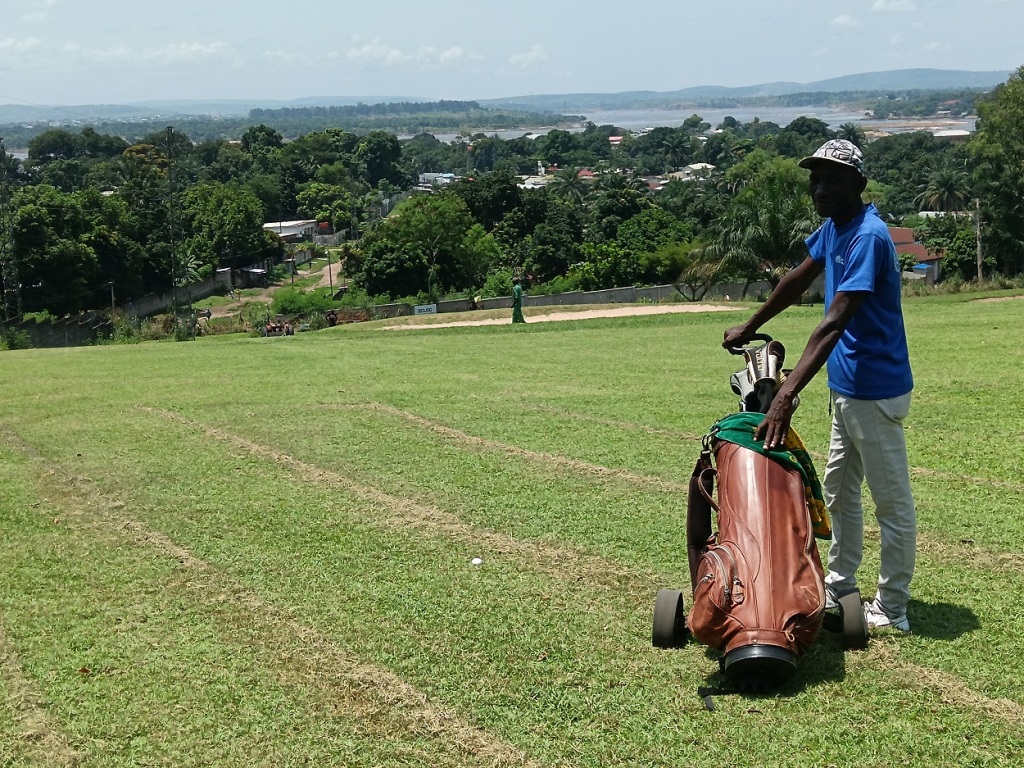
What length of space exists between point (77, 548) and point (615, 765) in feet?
16.2

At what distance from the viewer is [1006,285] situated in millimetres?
31312

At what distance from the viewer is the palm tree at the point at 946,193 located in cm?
10321

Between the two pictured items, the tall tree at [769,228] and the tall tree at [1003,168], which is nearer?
the tall tree at [769,228]

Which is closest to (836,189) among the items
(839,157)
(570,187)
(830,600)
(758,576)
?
(839,157)

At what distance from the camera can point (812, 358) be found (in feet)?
17.1

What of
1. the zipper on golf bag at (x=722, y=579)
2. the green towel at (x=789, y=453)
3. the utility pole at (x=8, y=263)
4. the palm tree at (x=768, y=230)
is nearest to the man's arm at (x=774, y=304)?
the green towel at (x=789, y=453)

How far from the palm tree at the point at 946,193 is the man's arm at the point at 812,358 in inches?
4096

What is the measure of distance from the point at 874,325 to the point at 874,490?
2.64 feet

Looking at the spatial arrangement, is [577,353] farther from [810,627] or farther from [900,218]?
[900,218]

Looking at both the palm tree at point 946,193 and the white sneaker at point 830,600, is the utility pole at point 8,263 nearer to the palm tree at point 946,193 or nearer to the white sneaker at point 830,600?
the white sneaker at point 830,600

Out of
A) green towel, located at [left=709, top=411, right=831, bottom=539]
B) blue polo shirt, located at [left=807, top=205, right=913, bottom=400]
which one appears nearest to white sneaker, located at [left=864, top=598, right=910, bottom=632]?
green towel, located at [left=709, top=411, right=831, bottom=539]

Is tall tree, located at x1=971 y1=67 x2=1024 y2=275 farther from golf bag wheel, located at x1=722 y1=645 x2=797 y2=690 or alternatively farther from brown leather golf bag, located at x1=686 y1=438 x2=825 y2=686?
golf bag wheel, located at x1=722 y1=645 x2=797 y2=690

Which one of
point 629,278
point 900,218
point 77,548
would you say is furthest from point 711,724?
point 900,218

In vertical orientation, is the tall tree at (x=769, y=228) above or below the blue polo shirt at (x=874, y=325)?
below
